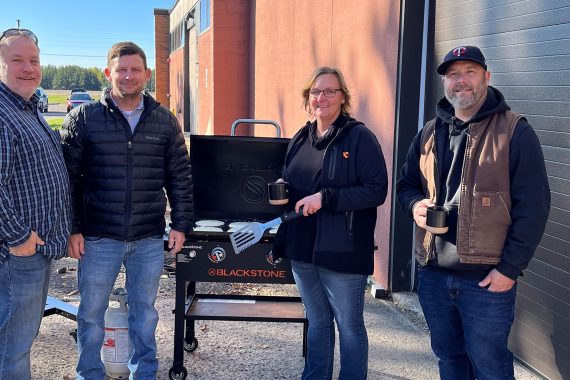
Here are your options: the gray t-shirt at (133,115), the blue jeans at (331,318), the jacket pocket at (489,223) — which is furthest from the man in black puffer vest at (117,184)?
the jacket pocket at (489,223)

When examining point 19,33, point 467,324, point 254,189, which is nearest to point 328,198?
point 467,324

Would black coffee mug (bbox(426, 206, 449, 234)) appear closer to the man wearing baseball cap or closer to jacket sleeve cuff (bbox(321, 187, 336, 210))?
the man wearing baseball cap

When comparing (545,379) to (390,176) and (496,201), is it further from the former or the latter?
(390,176)

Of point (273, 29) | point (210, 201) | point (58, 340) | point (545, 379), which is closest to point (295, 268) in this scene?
point (210, 201)

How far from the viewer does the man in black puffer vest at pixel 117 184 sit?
2.89 m

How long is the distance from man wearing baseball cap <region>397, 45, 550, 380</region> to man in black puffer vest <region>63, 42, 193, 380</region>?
1386mm

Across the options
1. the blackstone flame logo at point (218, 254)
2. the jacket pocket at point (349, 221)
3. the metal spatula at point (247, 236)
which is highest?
the jacket pocket at point (349, 221)

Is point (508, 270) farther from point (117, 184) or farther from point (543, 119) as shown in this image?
point (117, 184)

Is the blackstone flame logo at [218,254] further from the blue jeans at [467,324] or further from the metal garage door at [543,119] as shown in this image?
the metal garage door at [543,119]

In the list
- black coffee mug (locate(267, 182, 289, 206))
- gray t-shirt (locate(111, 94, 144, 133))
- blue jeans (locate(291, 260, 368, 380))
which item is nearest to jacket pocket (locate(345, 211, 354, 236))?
blue jeans (locate(291, 260, 368, 380))

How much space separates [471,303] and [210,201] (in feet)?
6.12

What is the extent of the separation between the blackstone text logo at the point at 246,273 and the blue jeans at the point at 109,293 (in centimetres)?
33

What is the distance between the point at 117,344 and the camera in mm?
3355

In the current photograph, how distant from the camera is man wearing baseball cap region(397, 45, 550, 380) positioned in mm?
2213
